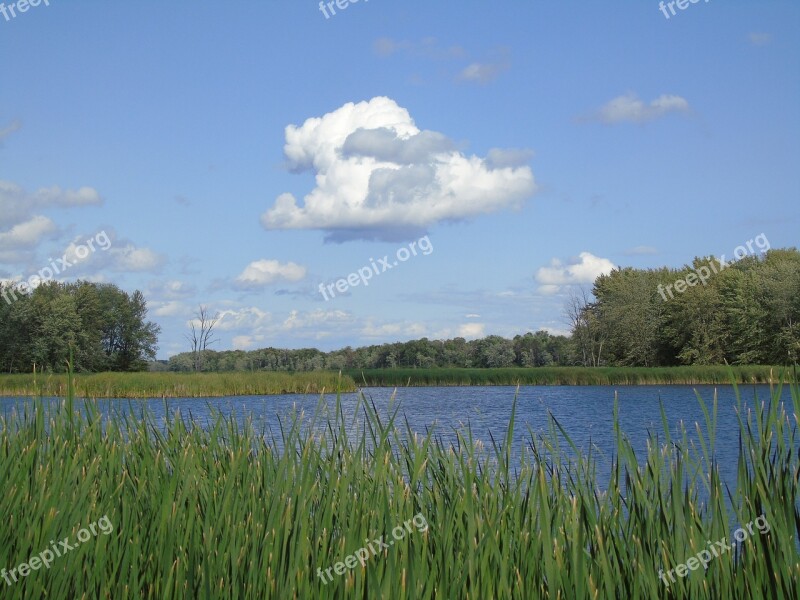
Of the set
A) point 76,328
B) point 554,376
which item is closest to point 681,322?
point 554,376

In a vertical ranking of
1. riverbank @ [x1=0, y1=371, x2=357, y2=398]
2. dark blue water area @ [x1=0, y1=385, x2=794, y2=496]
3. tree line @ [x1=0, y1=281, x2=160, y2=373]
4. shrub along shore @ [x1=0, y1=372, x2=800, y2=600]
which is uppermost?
tree line @ [x1=0, y1=281, x2=160, y2=373]

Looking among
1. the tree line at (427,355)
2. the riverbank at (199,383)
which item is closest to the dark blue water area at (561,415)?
the riverbank at (199,383)

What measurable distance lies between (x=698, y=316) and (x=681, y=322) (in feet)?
4.08

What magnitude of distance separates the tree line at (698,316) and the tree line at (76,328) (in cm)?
3496

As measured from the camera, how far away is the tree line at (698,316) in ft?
147

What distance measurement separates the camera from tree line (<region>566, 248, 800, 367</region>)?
4488 centimetres

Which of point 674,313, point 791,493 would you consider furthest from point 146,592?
point 674,313

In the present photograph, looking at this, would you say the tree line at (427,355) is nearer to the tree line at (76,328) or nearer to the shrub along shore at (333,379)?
the tree line at (76,328)

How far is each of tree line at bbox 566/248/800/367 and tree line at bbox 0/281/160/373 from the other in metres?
35.0

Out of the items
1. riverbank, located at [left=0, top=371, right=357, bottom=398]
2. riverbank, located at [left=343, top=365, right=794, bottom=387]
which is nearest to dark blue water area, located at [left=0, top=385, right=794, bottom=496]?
riverbank, located at [left=0, top=371, right=357, bottom=398]

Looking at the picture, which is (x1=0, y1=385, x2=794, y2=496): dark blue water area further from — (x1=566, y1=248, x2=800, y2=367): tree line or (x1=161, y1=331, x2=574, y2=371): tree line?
(x1=161, y1=331, x2=574, y2=371): tree line

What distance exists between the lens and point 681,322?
50312 millimetres

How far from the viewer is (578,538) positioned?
2.53m

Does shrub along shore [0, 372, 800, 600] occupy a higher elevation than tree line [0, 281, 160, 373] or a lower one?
lower
